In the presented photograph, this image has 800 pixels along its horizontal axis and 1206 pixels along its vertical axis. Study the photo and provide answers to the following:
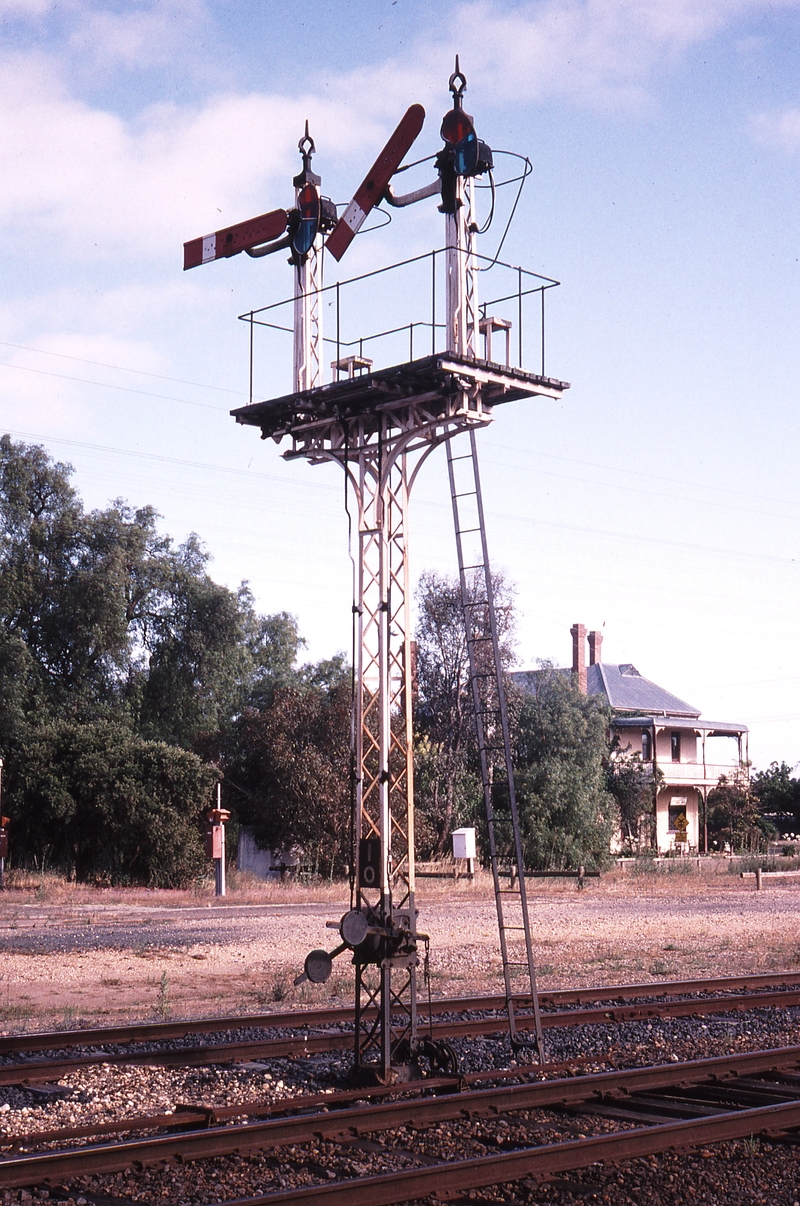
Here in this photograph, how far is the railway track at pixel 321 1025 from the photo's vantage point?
10961 mm

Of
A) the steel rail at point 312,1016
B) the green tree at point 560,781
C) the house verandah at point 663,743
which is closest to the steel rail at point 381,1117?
the steel rail at point 312,1016

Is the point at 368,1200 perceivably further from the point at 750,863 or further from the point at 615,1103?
the point at 750,863

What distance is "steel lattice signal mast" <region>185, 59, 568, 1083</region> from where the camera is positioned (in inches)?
405

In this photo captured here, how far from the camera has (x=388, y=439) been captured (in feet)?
36.7

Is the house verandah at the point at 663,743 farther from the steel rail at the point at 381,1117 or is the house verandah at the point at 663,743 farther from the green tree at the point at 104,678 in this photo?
the steel rail at the point at 381,1117

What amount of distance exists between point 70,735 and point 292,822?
24.9 ft

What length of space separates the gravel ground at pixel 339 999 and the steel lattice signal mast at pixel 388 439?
41.6 inches

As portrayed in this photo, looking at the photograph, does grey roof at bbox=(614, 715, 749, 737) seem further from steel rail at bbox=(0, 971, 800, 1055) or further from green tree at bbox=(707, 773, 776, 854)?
steel rail at bbox=(0, 971, 800, 1055)

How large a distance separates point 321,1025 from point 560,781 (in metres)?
34.7

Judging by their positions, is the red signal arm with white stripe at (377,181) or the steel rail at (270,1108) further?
the red signal arm with white stripe at (377,181)

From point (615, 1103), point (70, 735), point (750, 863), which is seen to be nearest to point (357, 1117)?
point (615, 1103)

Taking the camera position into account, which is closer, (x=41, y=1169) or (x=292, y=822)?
A: (x=41, y=1169)

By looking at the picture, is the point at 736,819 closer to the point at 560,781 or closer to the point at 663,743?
the point at 663,743

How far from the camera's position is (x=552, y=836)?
46.6 meters
